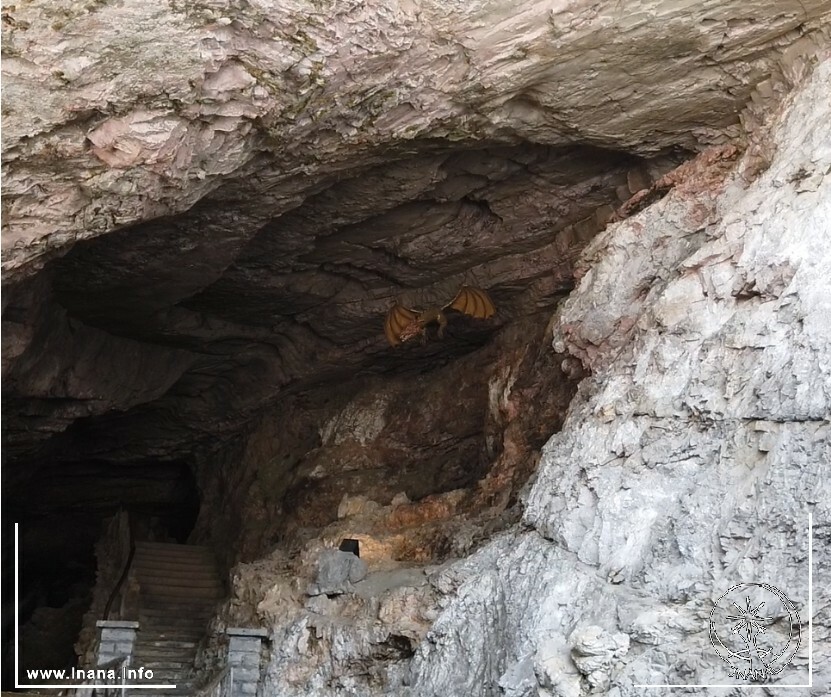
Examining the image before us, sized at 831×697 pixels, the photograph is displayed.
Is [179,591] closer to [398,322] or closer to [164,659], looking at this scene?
[164,659]

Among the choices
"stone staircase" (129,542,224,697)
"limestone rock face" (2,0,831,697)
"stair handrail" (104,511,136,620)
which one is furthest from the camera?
"stair handrail" (104,511,136,620)

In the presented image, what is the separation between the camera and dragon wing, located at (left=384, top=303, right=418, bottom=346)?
14844 mm

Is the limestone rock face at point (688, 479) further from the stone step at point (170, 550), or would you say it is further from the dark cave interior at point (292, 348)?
the stone step at point (170, 550)

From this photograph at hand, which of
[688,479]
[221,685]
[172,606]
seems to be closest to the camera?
[688,479]

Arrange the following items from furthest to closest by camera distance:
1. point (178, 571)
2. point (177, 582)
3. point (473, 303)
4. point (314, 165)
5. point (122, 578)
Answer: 1. point (178, 571)
2. point (177, 582)
3. point (122, 578)
4. point (473, 303)
5. point (314, 165)

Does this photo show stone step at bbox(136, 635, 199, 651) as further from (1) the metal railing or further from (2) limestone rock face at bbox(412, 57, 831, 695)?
(2) limestone rock face at bbox(412, 57, 831, 695)

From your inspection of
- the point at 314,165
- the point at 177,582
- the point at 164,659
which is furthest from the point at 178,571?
the point at 314,165

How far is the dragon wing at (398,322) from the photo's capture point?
14844 mm

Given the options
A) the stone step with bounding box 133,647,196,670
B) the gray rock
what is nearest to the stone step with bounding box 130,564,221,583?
the stone step with bounding box 133,647,196,670

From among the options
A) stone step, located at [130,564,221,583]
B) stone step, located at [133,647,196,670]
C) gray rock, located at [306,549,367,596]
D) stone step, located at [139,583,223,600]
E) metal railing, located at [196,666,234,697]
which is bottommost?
metal railing, located at [196,666,234,697]

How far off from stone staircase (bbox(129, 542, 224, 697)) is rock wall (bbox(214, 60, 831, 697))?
3.70 m

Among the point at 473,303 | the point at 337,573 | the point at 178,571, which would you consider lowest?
the point at 337,573

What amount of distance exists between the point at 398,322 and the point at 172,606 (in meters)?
6.34

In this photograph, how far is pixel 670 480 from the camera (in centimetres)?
895
